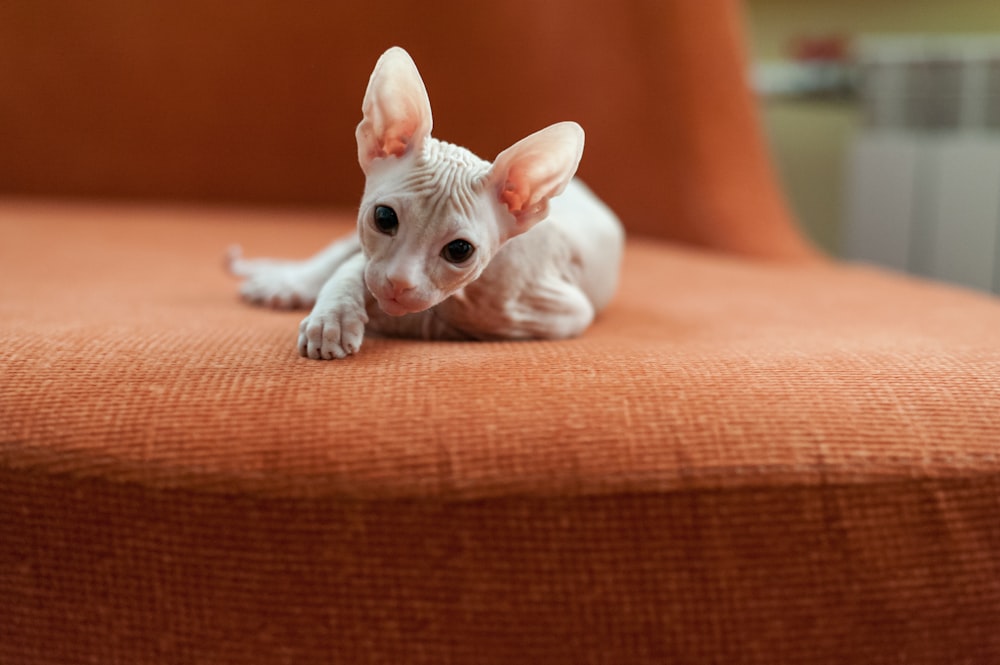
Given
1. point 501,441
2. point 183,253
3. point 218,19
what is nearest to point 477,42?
point 218,19

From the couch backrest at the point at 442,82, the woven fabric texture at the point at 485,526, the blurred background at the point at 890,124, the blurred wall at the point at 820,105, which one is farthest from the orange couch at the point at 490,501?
the blurred wall at the point at 820,105

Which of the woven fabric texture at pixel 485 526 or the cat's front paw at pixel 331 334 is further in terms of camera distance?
the cat's front paw at pixel 331 334

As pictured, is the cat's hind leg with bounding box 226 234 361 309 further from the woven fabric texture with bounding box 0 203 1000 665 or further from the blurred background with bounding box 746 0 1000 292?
the blurred background with bounding box 746 0 1000 292

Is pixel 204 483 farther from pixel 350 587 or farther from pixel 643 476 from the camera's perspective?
pixel 643 476

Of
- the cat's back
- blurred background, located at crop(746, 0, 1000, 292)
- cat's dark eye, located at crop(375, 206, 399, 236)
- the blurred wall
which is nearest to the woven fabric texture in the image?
cat's dark eye, located at crop(375, 206, 399, 236)

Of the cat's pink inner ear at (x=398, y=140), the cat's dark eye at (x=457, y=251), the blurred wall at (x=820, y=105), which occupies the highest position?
the cat's pink inner ear at (x=398, y=140)

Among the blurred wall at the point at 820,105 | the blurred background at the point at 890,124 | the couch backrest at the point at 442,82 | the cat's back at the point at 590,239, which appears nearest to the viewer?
the cat's back at the point at 590,239

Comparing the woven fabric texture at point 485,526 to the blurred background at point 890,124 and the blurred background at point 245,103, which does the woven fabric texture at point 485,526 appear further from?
the blurred background at point 890,124

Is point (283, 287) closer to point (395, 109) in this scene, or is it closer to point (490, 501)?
point (395, 109)
